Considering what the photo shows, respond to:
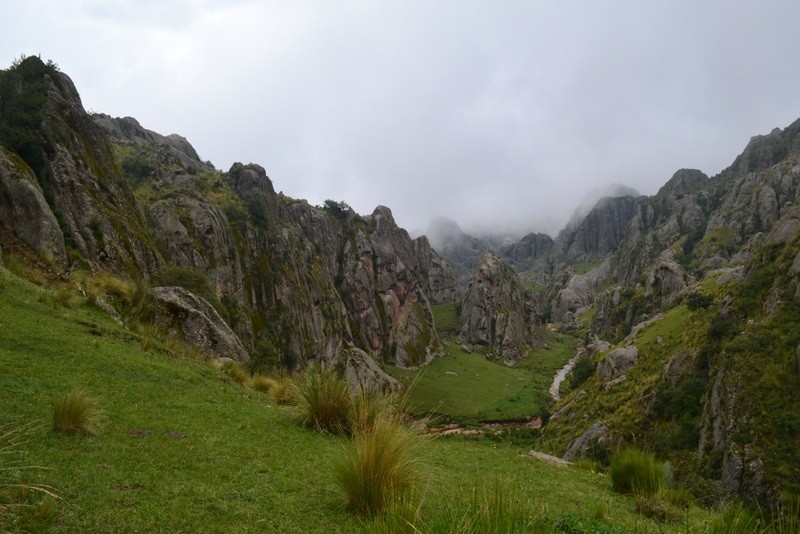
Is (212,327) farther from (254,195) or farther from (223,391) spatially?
(254,195)

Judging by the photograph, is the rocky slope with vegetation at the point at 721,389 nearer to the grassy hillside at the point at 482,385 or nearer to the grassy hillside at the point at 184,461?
the grassy hillside at the point at 184,461

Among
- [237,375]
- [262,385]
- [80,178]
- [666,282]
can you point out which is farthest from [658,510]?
[666,282]

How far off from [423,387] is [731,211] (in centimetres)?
12555

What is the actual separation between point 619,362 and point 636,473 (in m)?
46.6

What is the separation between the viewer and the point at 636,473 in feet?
36.0

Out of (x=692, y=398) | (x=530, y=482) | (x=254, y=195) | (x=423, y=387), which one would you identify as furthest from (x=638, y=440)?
(x=254, y=195)

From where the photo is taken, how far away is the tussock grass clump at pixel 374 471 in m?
6.53

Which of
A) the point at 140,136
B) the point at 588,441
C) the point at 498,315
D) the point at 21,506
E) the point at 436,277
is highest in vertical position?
the point at 140,136

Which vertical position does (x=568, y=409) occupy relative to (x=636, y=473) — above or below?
below

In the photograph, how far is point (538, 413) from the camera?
6606cm

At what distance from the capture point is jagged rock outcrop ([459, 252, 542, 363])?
13188 centimetres

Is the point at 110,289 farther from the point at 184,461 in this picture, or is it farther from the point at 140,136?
the point at 140,136

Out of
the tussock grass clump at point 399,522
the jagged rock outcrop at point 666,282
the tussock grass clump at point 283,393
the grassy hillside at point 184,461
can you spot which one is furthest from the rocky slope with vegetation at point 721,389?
the jagged rock outcrop at point 666,282

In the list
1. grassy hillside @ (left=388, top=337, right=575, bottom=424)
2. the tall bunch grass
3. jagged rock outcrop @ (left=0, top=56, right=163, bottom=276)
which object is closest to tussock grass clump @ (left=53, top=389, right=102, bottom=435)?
the tall bunch grass
